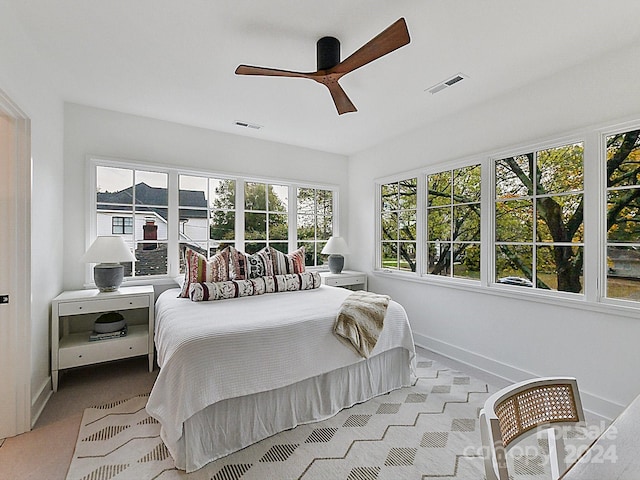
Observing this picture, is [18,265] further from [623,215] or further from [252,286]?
[623,215]

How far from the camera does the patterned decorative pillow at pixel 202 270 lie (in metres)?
3.06

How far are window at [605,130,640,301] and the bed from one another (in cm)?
158

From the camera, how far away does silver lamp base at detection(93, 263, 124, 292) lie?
9.84 ft

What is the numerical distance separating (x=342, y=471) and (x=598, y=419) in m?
1.99

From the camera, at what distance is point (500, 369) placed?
2.99 meters

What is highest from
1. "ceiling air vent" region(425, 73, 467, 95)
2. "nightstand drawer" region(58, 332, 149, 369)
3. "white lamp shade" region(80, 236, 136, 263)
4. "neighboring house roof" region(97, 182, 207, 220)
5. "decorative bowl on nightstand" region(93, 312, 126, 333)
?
"ceiling air vent" region(425, 73, 467, 95)

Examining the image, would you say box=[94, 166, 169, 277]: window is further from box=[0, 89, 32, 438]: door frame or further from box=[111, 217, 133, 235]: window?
box=[0, 89, 32, 438]: door frame

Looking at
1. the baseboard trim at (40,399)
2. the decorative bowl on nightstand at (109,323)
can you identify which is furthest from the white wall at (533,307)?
the baseboard trim at (40,399)

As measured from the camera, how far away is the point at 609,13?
1907 mm

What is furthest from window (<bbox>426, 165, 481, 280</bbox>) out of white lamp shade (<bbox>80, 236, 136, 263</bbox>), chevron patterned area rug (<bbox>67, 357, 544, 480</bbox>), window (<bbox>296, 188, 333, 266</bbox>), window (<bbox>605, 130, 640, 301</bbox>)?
white lamp shade (<bbox>80, 236, 136, 263</bbox>)

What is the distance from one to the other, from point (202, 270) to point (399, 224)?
2.52m

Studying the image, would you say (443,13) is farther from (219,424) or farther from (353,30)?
(219,424)

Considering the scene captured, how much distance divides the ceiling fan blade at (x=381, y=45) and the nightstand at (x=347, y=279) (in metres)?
2.79

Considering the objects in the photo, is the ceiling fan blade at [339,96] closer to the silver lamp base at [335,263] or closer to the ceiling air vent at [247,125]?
the ceiling air vent at [247,125]
